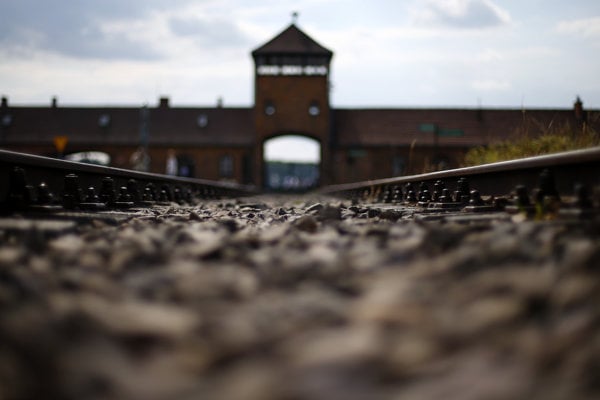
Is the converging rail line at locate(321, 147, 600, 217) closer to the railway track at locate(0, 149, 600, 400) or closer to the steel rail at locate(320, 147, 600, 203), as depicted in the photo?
the steel rail at locate(320, 147, 600, 203)

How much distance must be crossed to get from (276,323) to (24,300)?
0.72m

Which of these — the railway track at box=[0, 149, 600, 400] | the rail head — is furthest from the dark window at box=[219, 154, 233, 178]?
the railway track at box=[0, 149, 600, 400]

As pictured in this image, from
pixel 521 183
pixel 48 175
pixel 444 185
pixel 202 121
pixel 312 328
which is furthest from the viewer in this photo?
pixel 202 121

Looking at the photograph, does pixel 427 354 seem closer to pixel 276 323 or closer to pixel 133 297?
pixel 276 323

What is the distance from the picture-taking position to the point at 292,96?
4250 centimetres

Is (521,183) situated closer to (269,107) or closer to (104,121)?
(269,107)

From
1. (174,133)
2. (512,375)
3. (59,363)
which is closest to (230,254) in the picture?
(59,363)

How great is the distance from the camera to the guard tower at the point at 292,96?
42.5 metres

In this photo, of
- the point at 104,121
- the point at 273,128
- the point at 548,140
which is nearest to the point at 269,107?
the point at 273,128

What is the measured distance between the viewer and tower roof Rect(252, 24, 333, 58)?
42.5m

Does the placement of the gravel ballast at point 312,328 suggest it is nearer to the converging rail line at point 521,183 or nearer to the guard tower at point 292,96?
the converging rail line at point 521,183

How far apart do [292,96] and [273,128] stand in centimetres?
254

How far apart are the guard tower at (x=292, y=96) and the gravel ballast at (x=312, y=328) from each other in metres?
40.4

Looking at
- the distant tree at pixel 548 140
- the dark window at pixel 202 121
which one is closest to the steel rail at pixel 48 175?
the distant tree at pixel 548 140
